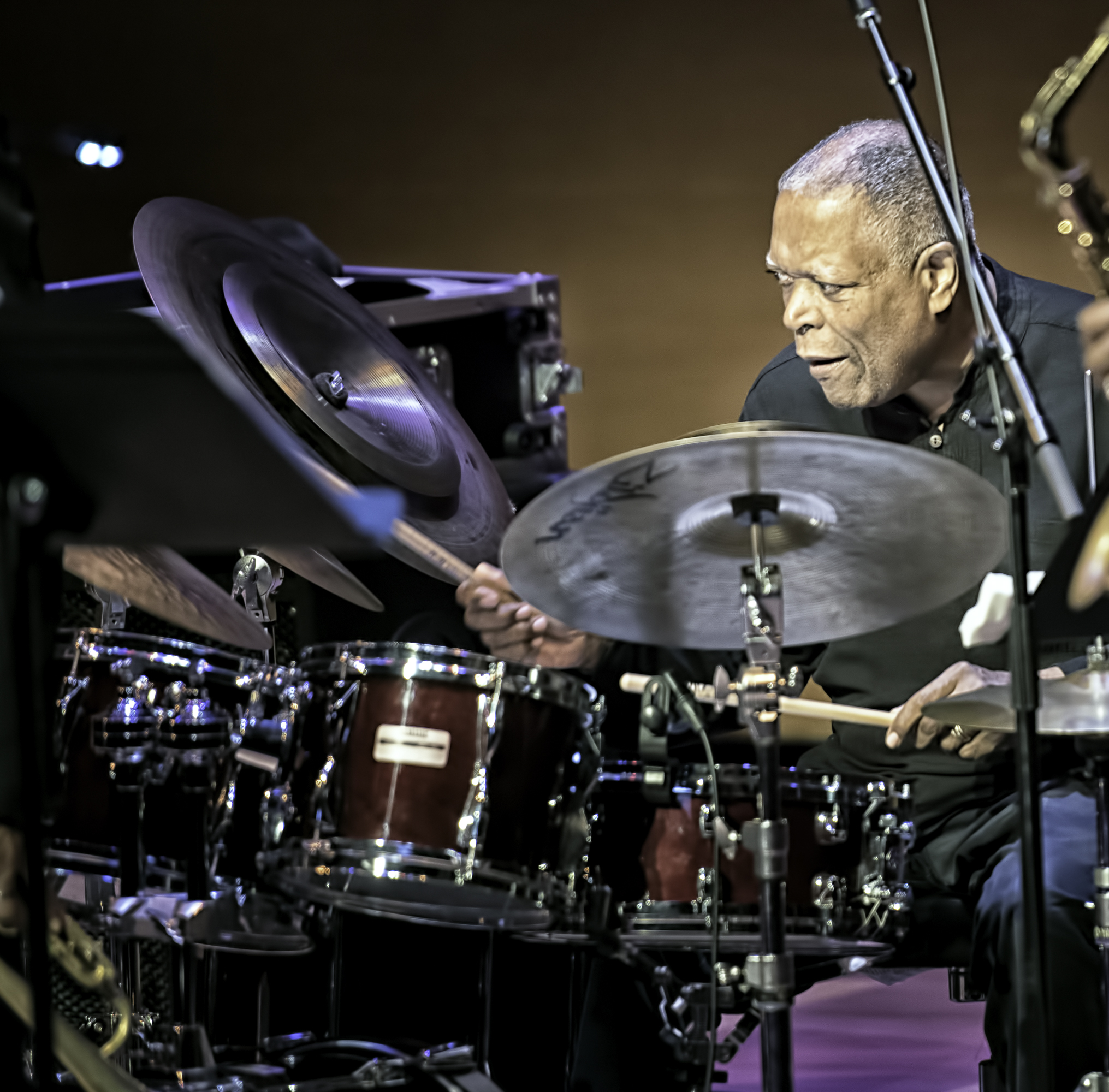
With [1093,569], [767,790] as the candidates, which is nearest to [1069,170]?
[1093,569]

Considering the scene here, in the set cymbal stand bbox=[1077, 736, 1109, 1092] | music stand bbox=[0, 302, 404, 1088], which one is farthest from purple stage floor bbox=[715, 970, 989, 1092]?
music stand bbox=[0, 302, 404, 1088]

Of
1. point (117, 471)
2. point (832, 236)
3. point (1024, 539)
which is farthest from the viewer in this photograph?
point (832, 236)

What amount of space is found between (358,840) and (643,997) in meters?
0.74

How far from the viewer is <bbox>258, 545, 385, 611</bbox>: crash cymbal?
206 cm

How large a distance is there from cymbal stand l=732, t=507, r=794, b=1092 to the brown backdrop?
2.53m

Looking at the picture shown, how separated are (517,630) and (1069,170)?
1.03 meters

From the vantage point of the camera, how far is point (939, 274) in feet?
7.55

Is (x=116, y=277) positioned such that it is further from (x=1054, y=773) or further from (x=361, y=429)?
(x=1054, y=773)

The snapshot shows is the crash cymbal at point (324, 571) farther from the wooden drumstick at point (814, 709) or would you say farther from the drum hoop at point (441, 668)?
the wooden drumstick at point (814, 709)

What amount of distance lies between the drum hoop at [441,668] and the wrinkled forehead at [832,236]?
0.83 meters

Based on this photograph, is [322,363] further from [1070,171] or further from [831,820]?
[1070,171]

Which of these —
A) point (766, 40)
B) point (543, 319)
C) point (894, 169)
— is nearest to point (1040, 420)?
point (894, 169)

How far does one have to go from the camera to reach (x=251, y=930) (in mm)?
2189

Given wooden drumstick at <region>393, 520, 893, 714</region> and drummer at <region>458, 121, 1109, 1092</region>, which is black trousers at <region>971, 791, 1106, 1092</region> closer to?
drummer at <region>458, 121, 1109, 1092</region>
